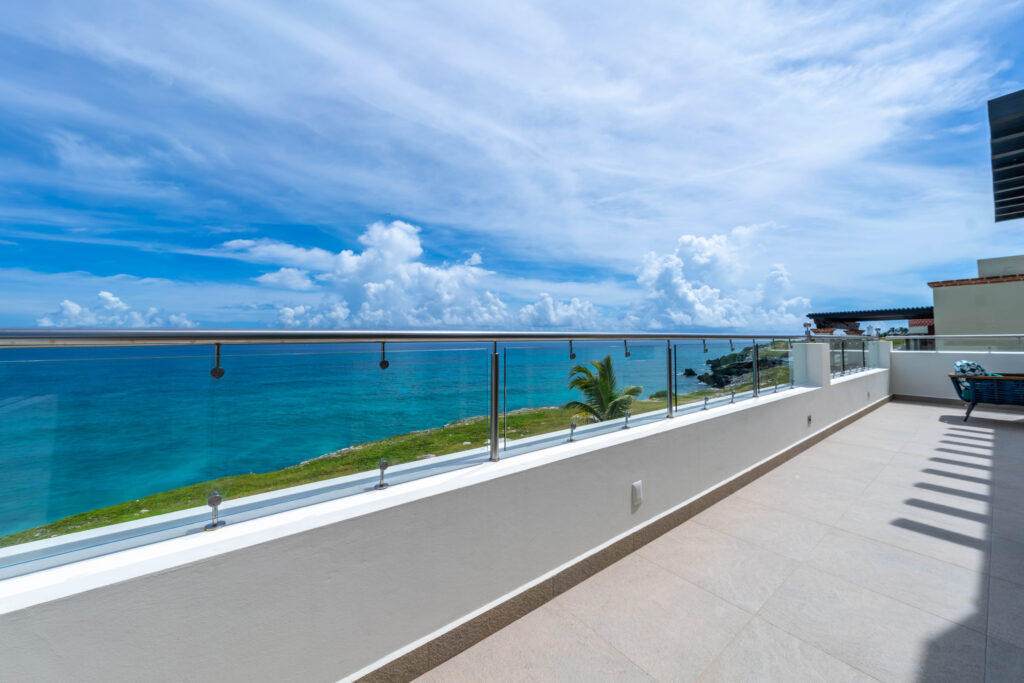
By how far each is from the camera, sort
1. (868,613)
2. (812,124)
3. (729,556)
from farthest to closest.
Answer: (812,124) < (729,556) < (868,613)

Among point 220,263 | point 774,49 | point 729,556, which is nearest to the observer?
point 729,556

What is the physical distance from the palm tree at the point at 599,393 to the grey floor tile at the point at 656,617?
95 cm

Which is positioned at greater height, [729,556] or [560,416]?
[560,416]

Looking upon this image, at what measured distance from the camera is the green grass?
1129 millimetres

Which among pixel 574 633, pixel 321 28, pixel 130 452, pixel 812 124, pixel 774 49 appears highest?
pixel 321 28

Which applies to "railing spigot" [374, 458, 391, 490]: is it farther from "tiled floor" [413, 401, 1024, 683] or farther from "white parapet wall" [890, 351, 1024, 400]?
"white parapet wall" [890, 351, 1024, 400]

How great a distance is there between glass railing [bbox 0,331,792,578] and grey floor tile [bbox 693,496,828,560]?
171 cm

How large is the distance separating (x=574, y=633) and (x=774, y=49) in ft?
24.0

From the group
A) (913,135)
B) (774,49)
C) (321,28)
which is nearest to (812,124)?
(774,49)

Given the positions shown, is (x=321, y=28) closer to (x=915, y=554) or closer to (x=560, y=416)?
(x=560, y=416)

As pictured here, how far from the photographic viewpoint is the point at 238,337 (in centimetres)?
139

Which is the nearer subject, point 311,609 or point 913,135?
point 311,609

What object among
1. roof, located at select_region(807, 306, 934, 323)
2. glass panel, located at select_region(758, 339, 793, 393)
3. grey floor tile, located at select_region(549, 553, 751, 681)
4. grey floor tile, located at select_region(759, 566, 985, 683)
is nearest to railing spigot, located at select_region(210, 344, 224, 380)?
grey floor tile, located at select_region(549, 553, 751, 681)

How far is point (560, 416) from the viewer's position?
8.10 feet
